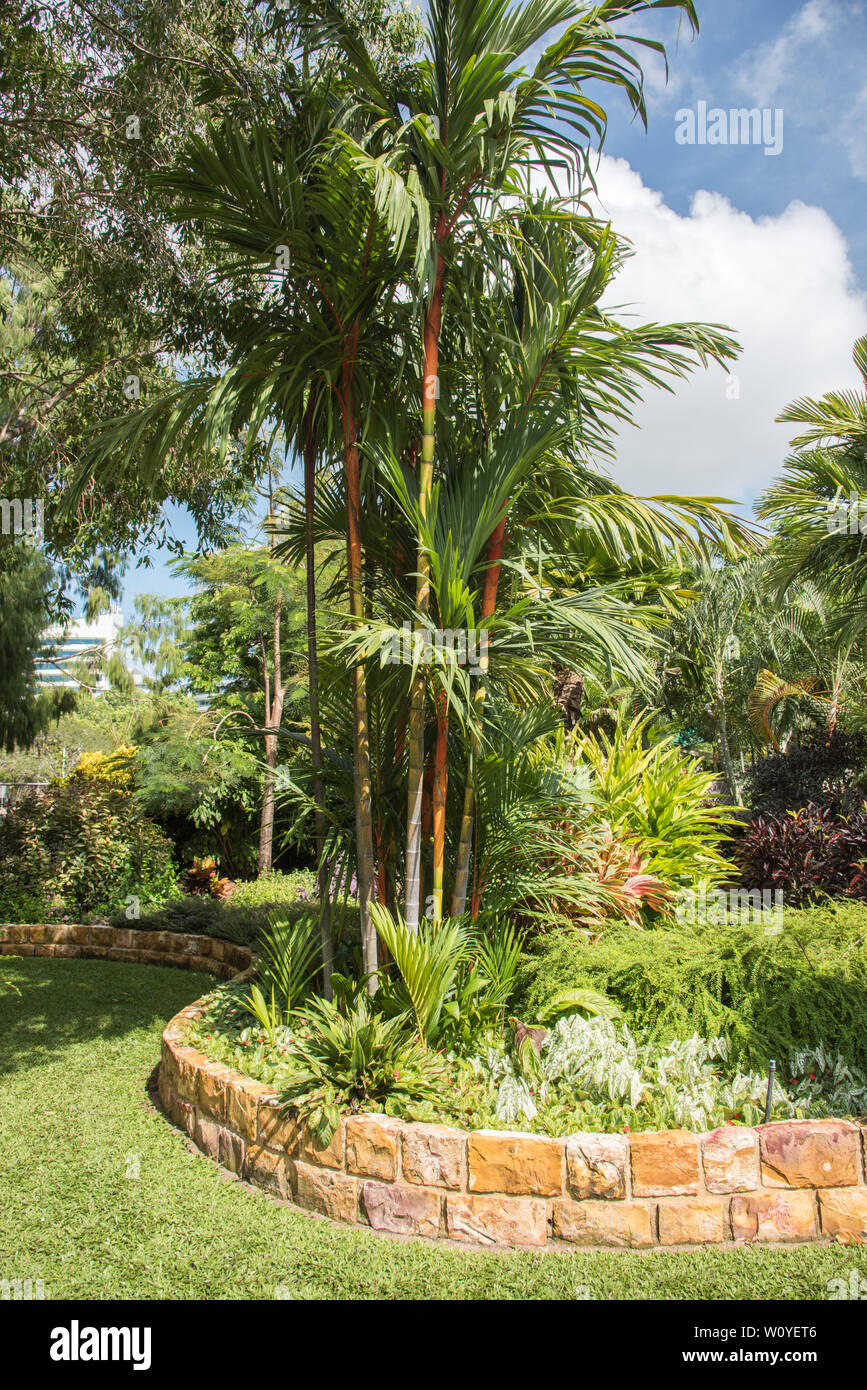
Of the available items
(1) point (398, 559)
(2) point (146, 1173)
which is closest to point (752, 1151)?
(2) point (146, 1173)

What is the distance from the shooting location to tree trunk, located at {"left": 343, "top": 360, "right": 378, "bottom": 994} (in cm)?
452

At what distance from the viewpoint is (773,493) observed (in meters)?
8.85

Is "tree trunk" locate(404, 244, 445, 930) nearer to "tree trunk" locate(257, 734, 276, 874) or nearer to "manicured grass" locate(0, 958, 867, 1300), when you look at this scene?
"manicured grass" locate(0, 958, 867, 1300)

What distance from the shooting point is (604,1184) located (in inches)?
132

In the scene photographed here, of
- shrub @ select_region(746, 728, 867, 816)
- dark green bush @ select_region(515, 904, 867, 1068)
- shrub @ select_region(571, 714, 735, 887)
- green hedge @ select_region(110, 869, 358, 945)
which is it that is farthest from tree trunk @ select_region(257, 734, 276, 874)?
dark green bush @ select_region(515, 904, 867, 1068)

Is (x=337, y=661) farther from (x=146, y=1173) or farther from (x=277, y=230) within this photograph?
(x=146, y=1173)

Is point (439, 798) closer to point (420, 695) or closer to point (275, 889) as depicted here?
point (420, 695)

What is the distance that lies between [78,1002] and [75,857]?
3.49 meters

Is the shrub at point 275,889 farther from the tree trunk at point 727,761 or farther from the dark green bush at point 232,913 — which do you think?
the tree trunk at point 727,761

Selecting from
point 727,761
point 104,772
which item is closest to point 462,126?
point 104,772

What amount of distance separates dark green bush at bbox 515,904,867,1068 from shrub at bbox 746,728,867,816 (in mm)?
4068

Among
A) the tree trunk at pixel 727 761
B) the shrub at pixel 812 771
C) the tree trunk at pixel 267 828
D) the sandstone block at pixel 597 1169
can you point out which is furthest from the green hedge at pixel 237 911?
the tree trunk at pixel 727 761

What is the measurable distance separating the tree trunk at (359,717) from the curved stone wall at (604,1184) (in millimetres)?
1098

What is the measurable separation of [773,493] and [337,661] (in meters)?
6.03
